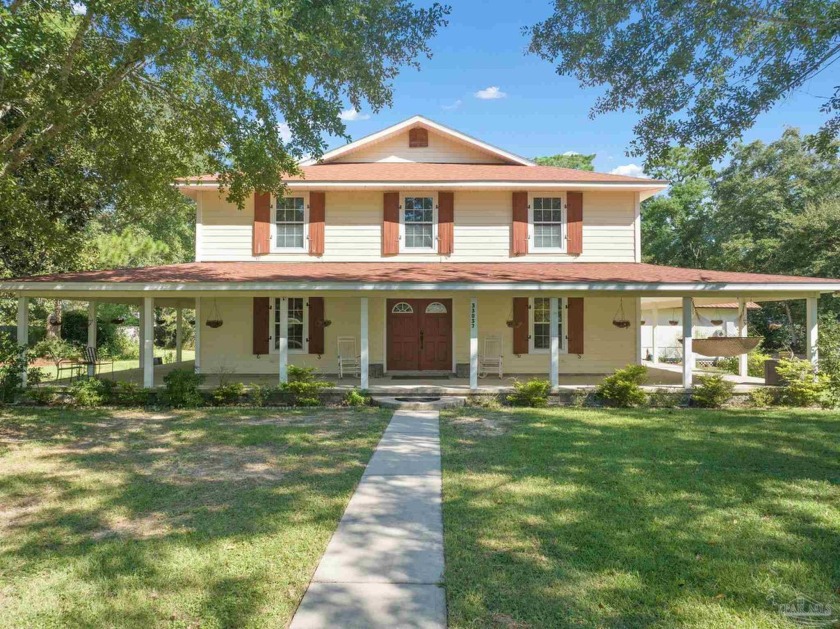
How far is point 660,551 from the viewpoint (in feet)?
11.9

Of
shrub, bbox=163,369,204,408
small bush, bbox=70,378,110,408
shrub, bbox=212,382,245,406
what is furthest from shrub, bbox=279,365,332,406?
small bush, bbox=70,378,110,408

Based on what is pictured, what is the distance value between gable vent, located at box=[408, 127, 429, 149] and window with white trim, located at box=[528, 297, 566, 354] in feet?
17.4

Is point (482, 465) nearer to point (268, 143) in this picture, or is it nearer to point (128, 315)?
point (268, 143)

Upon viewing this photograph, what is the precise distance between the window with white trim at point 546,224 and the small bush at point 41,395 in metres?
11.0

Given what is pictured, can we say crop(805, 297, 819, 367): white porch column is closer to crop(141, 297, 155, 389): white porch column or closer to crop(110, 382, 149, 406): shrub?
crop(141, 297, 155, 389): white porch column

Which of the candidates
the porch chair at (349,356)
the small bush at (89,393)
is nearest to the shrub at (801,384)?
the porch chair at (349,356)

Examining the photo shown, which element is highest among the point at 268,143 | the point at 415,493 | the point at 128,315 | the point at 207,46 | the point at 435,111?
the point at 435,111

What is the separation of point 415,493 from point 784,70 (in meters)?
8.36

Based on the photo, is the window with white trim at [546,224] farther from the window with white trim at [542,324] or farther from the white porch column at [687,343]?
the white porch column at [687,343]

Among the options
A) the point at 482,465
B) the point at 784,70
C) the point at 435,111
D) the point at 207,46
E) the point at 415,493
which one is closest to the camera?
the point at 415,493

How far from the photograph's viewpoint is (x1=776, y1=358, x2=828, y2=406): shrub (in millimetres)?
10156

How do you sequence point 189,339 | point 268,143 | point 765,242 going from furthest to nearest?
point 189,339
point 765,242
point 268,143

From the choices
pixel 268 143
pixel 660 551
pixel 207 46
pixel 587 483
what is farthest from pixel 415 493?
pixel 207 46

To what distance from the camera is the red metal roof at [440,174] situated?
12484 millimetres
